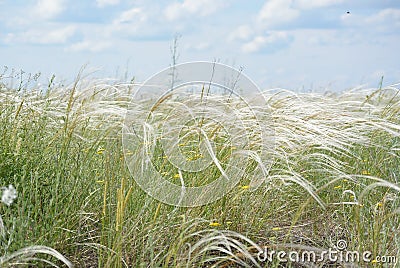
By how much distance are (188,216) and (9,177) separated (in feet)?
2.71

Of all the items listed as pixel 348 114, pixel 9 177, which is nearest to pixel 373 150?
Answer: pixel 348 114

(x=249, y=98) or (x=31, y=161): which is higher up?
(x=249, y=98)

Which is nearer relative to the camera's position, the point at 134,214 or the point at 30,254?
the point at 30,254

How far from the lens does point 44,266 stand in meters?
1.96

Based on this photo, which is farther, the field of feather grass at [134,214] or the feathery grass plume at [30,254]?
the field of feather grass at [134,214]

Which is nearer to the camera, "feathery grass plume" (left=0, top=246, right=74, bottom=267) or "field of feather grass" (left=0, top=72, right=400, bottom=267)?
"feathery grass plume" (left=0, top=246, right=74, bottom=267)

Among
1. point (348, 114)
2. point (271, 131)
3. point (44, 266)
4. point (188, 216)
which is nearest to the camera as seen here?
point (44, 266)

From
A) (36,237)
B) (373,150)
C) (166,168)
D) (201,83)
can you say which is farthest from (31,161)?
(373,150)

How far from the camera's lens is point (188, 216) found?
212 centimetres

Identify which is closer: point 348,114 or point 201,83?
point 201,83

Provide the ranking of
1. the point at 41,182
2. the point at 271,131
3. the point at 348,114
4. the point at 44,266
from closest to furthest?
the point at 44,266, the point at 41,182, the point at 271,131, the point at 348,114

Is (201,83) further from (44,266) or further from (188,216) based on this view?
(44,266)

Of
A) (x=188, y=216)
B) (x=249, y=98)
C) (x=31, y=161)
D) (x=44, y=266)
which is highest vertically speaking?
(x=249, y=98)

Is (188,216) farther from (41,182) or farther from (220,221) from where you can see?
(41,182)
